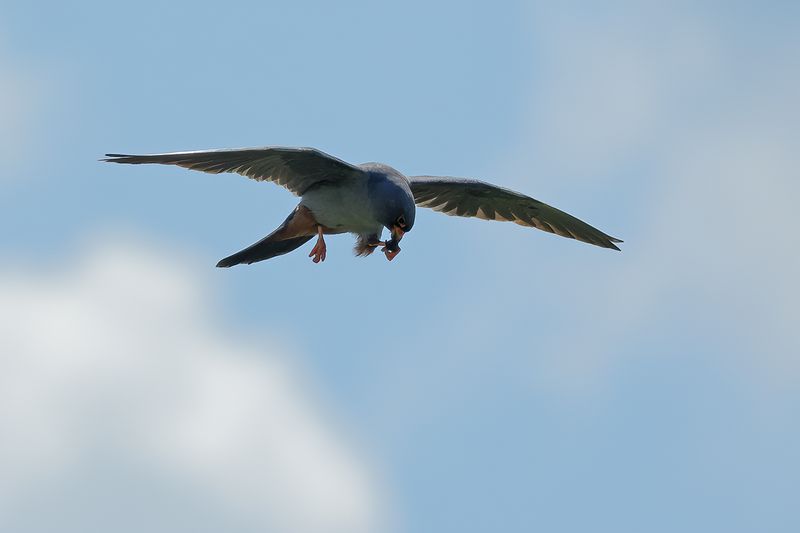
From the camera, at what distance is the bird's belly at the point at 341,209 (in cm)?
1515

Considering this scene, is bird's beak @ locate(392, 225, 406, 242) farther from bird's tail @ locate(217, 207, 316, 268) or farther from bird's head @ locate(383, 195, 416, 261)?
bird's tail @ locate(217, 207, 316, 268)

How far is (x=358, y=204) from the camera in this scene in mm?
15133

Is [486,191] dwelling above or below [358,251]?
above

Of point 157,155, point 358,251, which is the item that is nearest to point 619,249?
point 358,251

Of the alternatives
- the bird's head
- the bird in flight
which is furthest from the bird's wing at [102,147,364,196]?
the bird's head

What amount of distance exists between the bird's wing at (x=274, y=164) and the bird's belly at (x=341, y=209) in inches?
7.0

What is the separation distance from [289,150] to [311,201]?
102cm

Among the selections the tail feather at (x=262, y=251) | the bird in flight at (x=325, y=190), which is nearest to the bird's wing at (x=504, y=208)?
the bird in flight at (x=325, y=190)

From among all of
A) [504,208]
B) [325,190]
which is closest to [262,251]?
[325,190]

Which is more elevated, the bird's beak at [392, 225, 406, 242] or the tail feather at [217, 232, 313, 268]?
the bird's beak at [392, 225, 406, 242]

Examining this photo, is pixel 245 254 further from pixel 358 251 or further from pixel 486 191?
pixel 486 191

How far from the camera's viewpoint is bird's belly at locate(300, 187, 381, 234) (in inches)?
596

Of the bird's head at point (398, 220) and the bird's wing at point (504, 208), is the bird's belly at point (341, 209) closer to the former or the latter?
the bird's head at point (398, 220)

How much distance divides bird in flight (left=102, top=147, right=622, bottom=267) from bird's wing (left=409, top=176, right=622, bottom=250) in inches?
2.6
